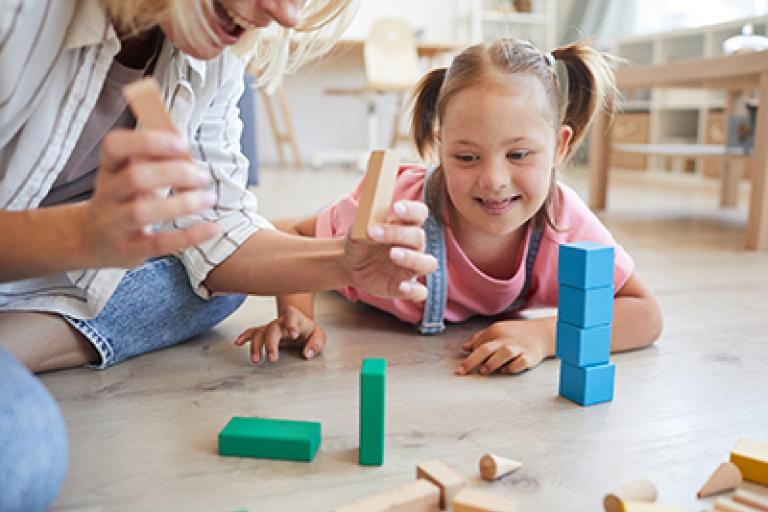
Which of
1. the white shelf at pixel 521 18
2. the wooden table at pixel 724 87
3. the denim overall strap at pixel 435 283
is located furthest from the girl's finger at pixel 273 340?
the white shelf at pixel 521 18

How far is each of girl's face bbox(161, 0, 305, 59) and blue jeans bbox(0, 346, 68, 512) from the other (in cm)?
34

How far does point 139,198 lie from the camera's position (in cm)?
53

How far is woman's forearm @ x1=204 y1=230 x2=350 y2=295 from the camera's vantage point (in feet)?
3.04

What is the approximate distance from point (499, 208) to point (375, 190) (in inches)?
15.2

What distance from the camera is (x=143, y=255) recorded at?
0.56 meters

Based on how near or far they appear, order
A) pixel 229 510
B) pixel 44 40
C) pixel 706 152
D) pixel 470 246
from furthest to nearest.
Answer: pixel 706 152, pixel 470 246, pixel 44 40, pixel 229 510

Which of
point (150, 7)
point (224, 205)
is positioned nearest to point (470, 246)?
point (224, 205)

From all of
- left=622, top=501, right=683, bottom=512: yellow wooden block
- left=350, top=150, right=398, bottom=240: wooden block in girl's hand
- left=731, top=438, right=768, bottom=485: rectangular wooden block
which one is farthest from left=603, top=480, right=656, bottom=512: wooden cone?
left=350, top=150, right=398, bottom=240: wooden block in girl's hand

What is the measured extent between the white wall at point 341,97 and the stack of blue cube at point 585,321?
4775mm

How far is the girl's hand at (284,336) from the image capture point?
102 cm

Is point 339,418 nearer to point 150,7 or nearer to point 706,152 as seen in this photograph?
point 150,7

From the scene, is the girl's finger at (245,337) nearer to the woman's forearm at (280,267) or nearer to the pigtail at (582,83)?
the woman's forearm at (280,267)

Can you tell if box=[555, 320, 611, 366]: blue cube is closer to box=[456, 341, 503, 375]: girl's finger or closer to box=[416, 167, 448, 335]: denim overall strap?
box=[456, 341, 503, 375]: girl's finger

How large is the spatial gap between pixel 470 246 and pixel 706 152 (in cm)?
192
